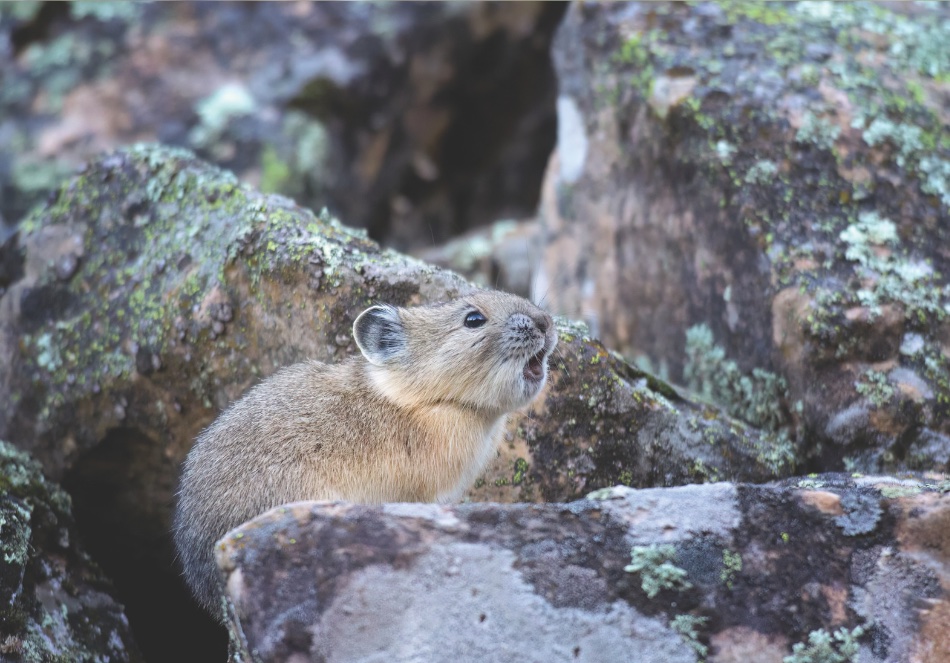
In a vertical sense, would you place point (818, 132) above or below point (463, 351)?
above

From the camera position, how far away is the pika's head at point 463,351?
232 inches

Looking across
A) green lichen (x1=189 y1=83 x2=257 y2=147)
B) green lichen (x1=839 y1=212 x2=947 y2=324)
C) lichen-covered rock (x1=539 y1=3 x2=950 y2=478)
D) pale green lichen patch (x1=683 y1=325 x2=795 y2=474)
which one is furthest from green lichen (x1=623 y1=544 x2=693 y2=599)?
green lichen (x1=189 y1=83 x2=257 y2=147)

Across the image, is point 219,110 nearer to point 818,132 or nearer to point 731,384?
point 818,132

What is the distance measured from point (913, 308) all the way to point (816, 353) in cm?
66

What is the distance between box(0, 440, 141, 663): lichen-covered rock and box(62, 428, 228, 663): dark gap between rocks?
0.41 metres

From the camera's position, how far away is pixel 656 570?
14.3 ft

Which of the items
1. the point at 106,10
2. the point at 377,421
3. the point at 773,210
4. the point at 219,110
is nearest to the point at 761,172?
the point at 773,210

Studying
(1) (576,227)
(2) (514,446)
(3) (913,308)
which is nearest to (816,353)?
(3) (913,308)

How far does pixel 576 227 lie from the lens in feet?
29.2

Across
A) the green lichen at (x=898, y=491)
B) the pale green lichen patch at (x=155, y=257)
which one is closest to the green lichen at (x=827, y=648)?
the green lichen at (x=898, y=491)

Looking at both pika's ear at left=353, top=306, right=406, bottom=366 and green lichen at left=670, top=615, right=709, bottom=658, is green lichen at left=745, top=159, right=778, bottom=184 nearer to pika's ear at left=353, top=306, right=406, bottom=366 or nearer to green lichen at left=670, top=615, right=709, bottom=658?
pika's ear at left=353, top=306, right=406, bottom=366

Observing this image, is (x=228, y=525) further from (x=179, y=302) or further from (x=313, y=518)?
(x=179, y=302)

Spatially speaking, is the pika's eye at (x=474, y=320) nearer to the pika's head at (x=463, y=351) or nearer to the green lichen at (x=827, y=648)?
the pika's head at (x=463, y=351)

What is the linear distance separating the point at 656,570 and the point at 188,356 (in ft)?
11.2
